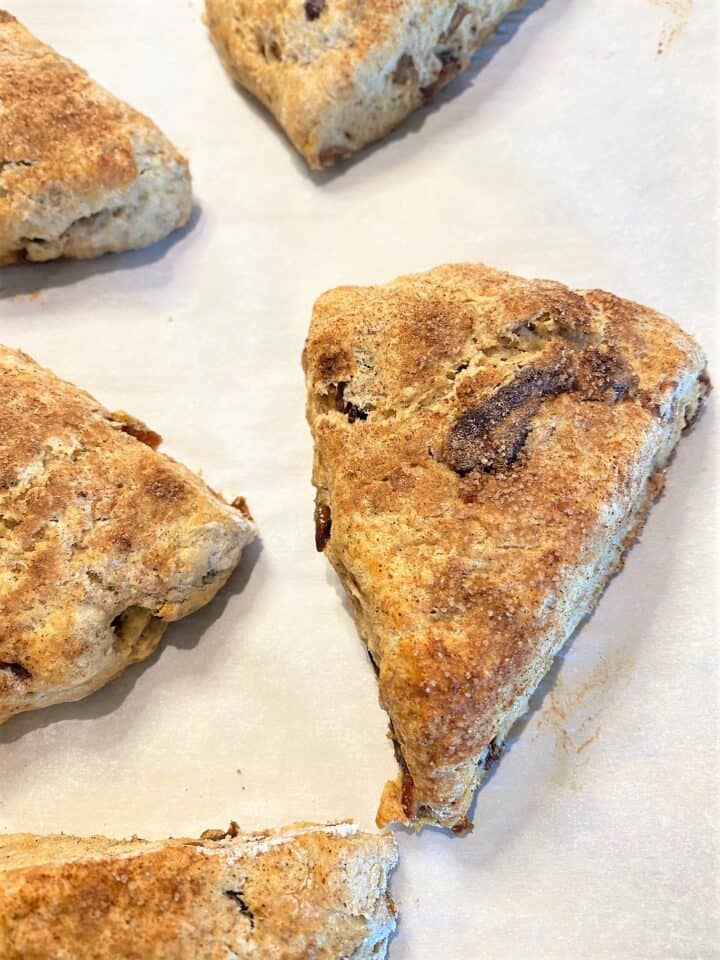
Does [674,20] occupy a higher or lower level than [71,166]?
higher

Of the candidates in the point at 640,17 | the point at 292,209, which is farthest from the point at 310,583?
the point at 640,17

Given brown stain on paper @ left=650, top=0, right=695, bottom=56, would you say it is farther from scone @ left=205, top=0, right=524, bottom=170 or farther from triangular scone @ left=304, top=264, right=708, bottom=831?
triangular scone @ left=304, top=264, right=708, bottom=831

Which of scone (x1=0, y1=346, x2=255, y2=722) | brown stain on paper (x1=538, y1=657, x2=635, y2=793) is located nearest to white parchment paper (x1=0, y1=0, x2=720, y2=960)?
brown stain on paper (x1=538, y1=657, x2=635, y2=793)

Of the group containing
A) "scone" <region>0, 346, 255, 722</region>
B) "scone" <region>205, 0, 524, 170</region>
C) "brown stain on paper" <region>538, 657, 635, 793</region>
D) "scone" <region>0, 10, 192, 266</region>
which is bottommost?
"brown stain on paper" <region>538, 657, 635, 793</region>

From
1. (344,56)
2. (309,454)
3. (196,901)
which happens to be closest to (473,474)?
(309,454)

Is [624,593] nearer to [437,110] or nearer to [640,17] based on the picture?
[437,110]

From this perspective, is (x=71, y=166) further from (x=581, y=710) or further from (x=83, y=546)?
(x=581, y=710)

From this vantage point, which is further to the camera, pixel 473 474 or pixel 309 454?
pixel 309 454
